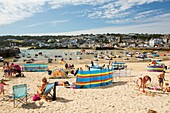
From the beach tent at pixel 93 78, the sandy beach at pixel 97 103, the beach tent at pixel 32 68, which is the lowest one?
the beach tent at pixel 32 68

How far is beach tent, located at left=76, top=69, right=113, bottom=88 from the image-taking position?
1270 centimetres

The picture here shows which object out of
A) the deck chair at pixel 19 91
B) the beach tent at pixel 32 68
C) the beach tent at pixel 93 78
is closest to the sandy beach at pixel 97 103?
the deck chair at pixel 19 91

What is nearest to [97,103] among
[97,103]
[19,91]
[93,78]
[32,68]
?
[97,103]

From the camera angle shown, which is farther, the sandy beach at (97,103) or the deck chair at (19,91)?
the deck chair at (19,91)

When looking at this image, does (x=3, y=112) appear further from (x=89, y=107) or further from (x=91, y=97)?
(x=91, y=97)

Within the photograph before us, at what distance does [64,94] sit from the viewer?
36.0ft

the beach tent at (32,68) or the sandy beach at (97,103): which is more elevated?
the sandy beach at (97,103)

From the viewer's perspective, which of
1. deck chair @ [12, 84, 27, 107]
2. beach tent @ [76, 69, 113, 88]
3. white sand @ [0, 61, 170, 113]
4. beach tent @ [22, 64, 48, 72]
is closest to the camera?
white sand @ [0, 61, 170, 113]

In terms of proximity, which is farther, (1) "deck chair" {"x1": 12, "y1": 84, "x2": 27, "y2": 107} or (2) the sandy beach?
(1) "deck chair" {"x1": 12, "y1": 84, "x2": 27, "y2": 107}

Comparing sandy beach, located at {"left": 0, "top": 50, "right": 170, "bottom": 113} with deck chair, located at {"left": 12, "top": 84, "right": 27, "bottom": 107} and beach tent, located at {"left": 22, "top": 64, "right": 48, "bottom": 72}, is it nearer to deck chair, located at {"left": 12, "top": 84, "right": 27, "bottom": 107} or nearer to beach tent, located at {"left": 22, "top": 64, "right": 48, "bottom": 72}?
deck chair, located at {"left": 12, "top": 84, "right": 27, "bottom": 107}

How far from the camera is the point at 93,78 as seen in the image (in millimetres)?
13156

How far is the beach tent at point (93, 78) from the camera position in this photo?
1270cm

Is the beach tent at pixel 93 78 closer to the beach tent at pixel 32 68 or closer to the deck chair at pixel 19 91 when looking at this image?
the deck chair at pixel 19 91

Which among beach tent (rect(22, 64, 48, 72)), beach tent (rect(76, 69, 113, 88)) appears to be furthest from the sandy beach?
beach tent (rect(22, 64, 48, 72))
